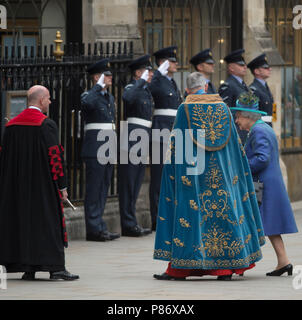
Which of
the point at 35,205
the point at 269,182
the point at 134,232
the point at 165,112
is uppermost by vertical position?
the point at 165,112

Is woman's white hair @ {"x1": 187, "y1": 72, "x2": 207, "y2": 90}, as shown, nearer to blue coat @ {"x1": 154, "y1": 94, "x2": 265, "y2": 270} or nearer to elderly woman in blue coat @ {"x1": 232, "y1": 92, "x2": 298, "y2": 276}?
blue coat @ {"x1": 154, "y1": 94, "x2": 265, "y2": 270}

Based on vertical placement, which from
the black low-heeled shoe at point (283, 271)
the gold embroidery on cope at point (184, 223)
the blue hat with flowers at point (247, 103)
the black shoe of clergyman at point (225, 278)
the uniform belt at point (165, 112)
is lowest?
the black low-heeled shoe at point (283, 271)

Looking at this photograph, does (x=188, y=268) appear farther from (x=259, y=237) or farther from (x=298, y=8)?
(x=298, y=8)

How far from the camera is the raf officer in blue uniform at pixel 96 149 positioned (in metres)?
14.0

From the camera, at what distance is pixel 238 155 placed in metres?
10.7

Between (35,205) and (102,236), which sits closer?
(35,205)

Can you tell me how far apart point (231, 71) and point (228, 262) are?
520 centimetres

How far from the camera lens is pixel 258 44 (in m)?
18.4

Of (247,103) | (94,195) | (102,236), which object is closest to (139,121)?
(94,195)

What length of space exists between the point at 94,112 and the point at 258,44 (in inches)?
198

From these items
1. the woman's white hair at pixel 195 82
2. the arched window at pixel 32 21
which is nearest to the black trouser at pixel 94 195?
the woman's white hair at pixel 195 82

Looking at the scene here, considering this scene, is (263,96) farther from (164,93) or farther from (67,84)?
(67,84)

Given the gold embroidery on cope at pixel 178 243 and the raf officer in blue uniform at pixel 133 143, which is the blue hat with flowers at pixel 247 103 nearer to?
the gold embroidery on cope at pixel 178 243
